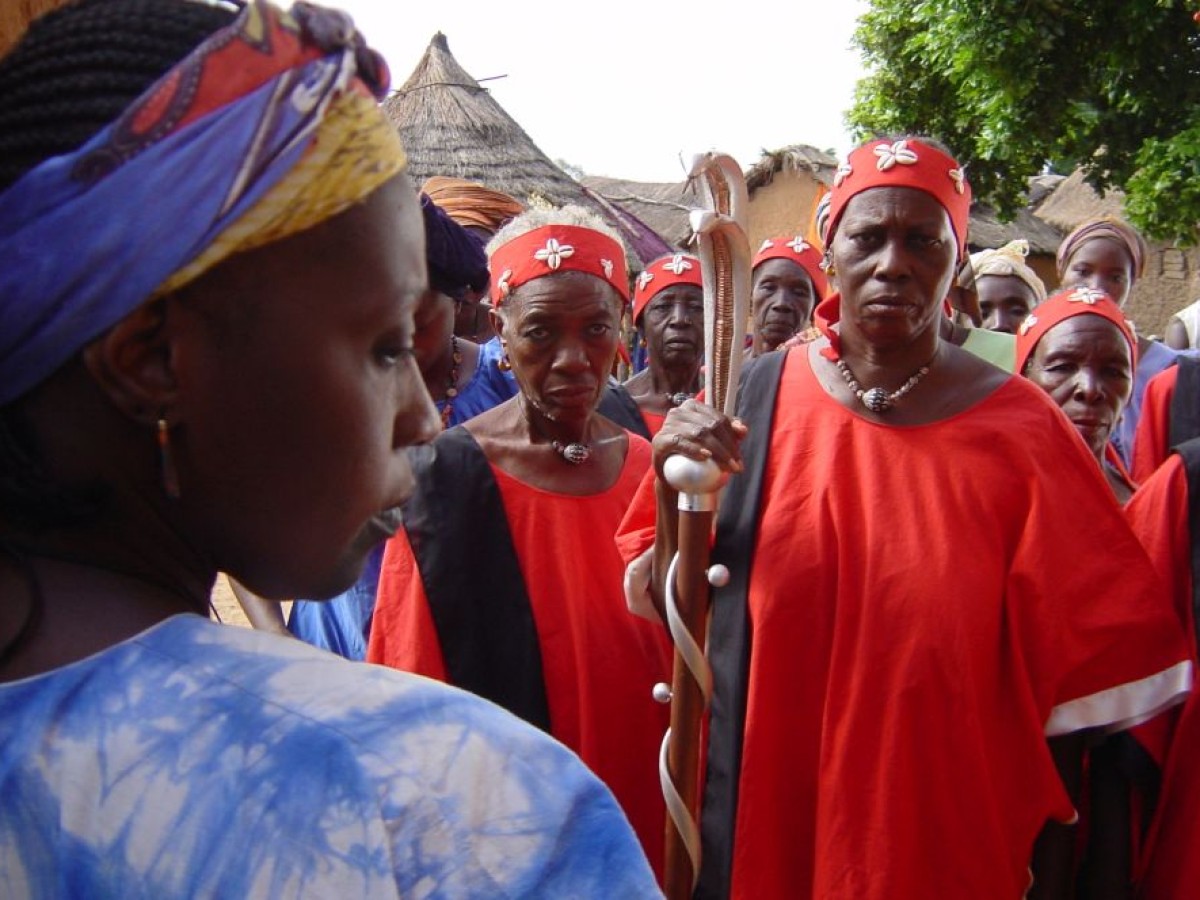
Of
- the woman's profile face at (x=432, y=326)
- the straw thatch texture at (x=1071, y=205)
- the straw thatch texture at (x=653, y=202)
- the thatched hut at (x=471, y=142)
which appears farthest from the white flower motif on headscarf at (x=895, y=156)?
the straw thatch texture at (x=1071, y=205)

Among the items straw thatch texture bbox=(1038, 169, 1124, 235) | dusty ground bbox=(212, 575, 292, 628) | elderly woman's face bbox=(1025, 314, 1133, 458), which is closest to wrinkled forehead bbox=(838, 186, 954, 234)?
elderly woman's face bbox=(1025, 314, 1133, 458)

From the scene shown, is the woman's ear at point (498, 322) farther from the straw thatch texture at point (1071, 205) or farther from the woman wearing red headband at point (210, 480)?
the straw thatch texture at point (1071, 205)

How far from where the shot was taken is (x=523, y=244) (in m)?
3.06

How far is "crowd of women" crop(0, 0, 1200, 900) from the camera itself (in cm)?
72

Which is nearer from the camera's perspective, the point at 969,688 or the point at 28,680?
the point at 28,680

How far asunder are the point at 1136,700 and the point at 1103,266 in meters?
3.52

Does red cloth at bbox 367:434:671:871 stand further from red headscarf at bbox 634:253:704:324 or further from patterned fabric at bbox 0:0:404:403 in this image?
red headscarf at bbox 634:253:704:324

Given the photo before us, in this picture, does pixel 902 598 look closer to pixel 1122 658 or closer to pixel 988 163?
pixel 1122 658

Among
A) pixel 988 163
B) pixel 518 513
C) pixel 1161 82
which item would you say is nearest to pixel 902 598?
pixel 518 513

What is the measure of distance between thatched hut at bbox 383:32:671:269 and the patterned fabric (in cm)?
1036

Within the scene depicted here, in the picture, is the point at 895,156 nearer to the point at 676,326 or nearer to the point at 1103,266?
the point at 676,326

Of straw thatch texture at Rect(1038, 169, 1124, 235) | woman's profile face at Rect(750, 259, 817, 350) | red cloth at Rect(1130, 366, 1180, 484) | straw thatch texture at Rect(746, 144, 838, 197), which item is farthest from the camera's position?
straw thatch texture at Rect(1038, 169, 1124, 235)

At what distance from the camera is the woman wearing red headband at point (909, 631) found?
2250 mm

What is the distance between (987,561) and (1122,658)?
0.34 m
